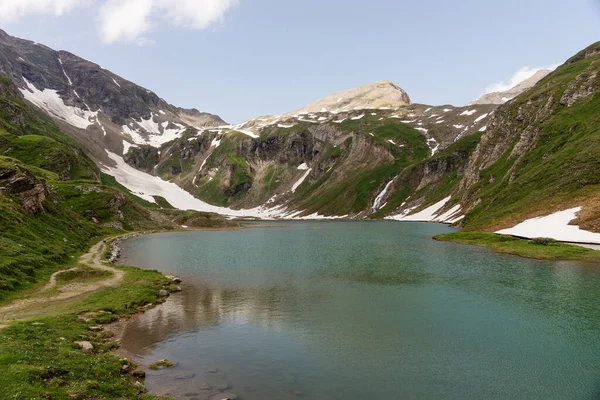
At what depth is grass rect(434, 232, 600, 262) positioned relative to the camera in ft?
202

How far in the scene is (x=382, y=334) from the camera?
3059 centimetres

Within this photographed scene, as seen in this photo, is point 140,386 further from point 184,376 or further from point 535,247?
point 535,247

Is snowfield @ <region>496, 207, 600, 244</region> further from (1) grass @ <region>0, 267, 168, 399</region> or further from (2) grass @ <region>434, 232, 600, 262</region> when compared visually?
(1) grass @ <region>0, 267, 168, 399</region>

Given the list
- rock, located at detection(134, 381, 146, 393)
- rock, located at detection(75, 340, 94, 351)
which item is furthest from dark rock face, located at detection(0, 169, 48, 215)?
rock, located at detection(134, 381, 146, 393)

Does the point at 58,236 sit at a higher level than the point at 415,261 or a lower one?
higher

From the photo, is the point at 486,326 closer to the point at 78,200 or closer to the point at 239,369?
the point at 239,369

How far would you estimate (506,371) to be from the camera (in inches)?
933

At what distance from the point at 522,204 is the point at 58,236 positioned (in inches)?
4267

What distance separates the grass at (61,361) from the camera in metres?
17.6

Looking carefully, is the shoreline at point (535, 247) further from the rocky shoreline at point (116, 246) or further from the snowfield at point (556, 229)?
the rocky shoreline at point (116, 246)

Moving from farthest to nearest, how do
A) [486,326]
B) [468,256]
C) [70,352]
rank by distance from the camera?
[468,256], [486,326], [70,352]

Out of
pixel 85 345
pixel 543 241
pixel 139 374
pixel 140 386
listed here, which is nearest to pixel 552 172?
pixel 543 241

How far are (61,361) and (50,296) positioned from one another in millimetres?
24174

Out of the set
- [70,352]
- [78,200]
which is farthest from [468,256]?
[78,200]
